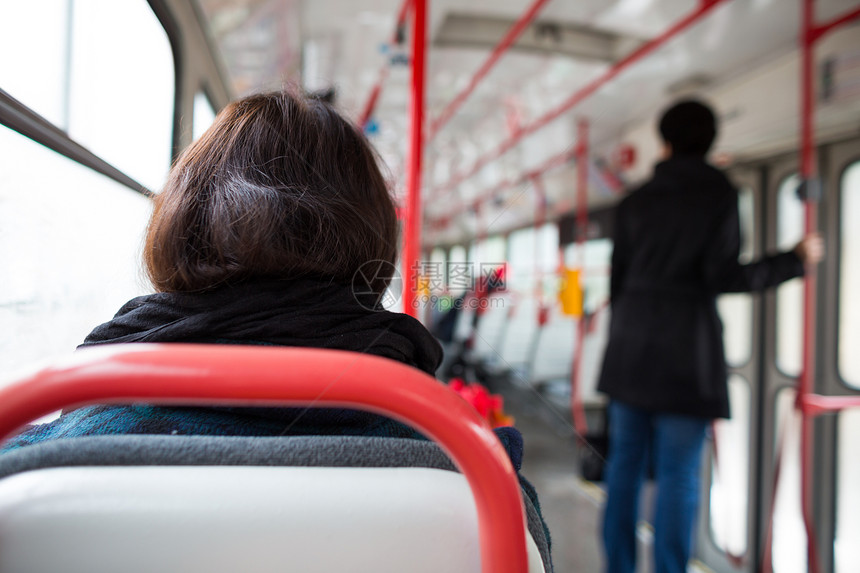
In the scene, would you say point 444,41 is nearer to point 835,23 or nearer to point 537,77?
point 537,77

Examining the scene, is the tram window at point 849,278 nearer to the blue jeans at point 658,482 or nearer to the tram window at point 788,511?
the tram window at point 788,511

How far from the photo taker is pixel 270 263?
0.52 metres

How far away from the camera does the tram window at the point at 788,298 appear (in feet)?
6.63

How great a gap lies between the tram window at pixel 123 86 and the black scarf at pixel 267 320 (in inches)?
24.1

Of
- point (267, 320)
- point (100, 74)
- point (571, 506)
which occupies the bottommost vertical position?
point (571, 506)

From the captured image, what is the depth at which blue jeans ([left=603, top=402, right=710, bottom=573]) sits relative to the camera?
1.43 m

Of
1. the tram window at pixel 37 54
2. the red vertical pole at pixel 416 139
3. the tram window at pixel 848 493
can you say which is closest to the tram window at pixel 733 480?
the tram window at pixel 848 493

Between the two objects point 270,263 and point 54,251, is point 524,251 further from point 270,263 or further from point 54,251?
point 270,263

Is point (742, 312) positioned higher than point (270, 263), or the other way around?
point (270, 263)

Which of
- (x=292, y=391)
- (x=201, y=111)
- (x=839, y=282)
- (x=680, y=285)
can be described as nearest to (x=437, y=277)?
(x=292, y=391)

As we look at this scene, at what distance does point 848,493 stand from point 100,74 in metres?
2.64

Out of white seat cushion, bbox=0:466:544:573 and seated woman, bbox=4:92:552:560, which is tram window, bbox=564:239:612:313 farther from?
white seat cushion, bbox=0:466:544:573

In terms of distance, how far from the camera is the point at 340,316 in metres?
0.51

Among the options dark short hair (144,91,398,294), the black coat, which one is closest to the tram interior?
dark short hair (144,91,398,294)
